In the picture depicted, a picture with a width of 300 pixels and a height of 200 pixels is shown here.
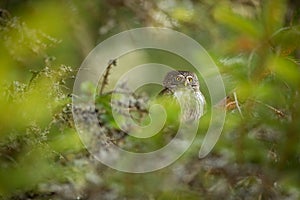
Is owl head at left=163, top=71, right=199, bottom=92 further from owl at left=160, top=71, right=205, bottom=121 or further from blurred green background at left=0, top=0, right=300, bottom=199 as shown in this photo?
blurred green background at left=0, top=0, right=300, bottom=199

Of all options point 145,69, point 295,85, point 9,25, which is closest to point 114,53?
point 145,69

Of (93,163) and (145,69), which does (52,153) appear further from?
(145,69)

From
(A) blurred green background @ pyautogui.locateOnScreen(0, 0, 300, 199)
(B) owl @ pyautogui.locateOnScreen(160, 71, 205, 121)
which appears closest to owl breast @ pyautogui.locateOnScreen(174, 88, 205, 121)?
(B) owl @ pyautogui.locateOnScreen(160, 71, 205, 121)


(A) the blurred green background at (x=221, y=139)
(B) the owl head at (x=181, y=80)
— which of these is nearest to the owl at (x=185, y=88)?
(B) the owl head at (x=181, y=80)

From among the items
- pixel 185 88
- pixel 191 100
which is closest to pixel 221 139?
pixel 191 100

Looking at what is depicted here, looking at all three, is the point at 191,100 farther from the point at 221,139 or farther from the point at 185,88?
the point at 221,139

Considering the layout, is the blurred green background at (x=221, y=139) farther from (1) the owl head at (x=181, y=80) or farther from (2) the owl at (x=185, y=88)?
(1) the owl head at (x=181, y=80)

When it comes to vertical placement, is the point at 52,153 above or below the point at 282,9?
below
